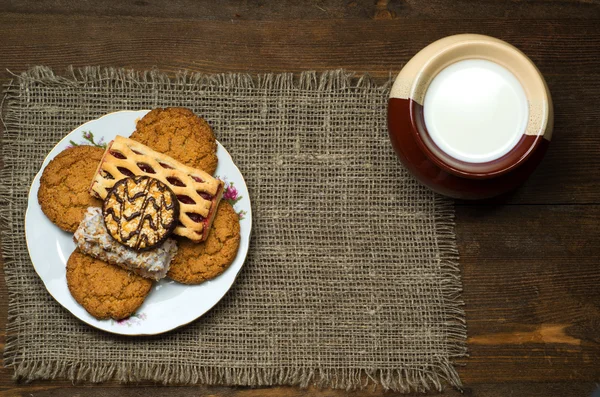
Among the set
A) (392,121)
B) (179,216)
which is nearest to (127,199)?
(179,216)

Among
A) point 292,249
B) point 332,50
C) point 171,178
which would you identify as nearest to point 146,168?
point 171,178

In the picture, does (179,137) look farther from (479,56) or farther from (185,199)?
(479,56)

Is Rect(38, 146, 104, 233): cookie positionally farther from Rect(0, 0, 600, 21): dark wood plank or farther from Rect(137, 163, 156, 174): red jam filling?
Rect(0, 0, 600, 21): dark wood plank

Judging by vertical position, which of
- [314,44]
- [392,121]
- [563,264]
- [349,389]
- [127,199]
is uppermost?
[314,44]

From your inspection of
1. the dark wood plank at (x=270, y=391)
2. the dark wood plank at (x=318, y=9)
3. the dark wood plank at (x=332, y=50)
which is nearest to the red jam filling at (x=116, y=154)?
the dark wood plank at (x=332, y=50)

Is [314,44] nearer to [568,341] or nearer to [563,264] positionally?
[563,264]

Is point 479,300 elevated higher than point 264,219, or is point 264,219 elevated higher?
point 264,219

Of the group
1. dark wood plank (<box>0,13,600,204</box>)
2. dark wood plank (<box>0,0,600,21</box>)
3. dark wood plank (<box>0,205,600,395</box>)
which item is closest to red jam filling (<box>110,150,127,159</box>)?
dark wood plank (<box>0,13,600,204</box>)

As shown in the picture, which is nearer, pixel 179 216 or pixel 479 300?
pixel 179 216
